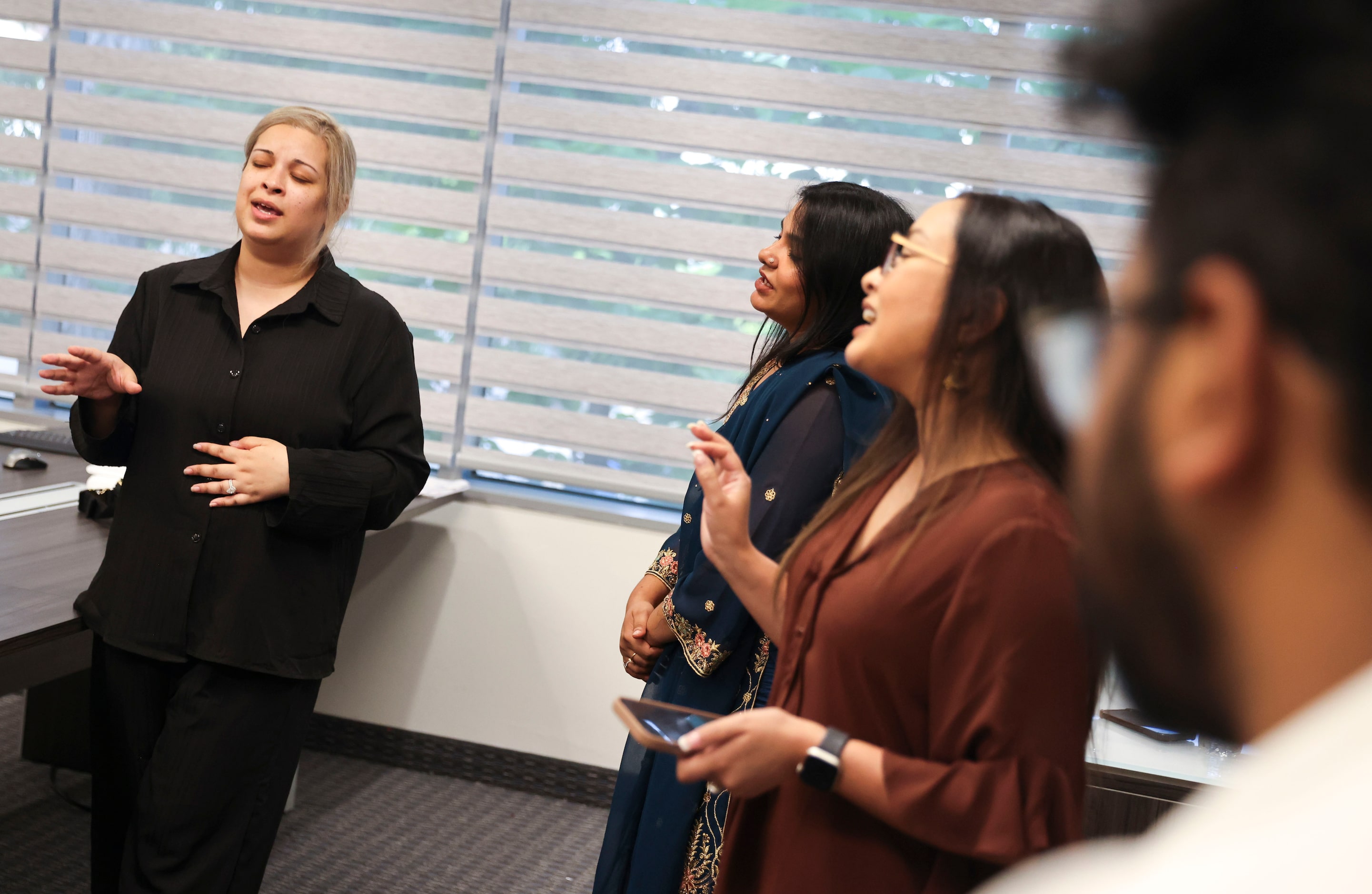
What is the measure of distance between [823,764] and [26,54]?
3586 mm

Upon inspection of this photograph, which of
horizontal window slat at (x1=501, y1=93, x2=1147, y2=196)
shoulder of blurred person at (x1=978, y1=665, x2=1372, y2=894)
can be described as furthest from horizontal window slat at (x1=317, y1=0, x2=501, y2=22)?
shoulder of blurred person at (x1=978, y1=665, x2=1372, y2=894)

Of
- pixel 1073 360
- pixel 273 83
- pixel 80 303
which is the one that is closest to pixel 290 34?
pixel 273 83

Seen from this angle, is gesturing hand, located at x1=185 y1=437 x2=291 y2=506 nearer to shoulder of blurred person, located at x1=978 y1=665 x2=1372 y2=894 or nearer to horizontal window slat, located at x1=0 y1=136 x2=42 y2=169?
shoulder of blurred person, located at x1=978 y1=665 x2=1372 y2=894

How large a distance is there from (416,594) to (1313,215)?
10.6 ft

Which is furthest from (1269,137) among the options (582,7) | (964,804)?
(582,7)

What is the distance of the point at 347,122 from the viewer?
10.8ft

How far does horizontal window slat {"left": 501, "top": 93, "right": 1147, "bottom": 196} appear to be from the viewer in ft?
10.0

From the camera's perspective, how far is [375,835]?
2857 mm

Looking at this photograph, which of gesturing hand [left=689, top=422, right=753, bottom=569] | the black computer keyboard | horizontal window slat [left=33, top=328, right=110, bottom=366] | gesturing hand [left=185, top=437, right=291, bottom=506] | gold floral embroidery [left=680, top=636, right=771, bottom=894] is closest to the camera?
gesturing hand [left=689, top=422, right=753, bottom=569]

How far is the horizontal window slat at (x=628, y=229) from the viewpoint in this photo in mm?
3174

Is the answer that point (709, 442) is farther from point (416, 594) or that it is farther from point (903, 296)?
point (416, 594)

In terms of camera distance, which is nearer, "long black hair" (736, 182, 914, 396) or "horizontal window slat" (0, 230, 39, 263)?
"long black hair" (736, 182, 914, 396)

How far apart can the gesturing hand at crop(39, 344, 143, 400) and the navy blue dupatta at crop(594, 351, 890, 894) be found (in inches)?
39.7

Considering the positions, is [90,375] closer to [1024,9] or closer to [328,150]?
[328,150]
